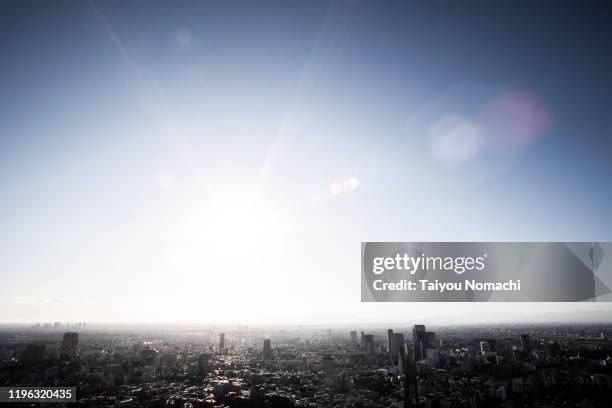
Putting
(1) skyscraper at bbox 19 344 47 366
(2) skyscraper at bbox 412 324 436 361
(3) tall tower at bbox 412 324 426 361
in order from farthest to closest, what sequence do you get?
(2) skyscraper at bbox 412 324 436 361
(3) tall tower at bbox 412 324 426 361
(1) skyscraper at bbox 19 344 47 366

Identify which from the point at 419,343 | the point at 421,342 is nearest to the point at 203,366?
the point at 419,343

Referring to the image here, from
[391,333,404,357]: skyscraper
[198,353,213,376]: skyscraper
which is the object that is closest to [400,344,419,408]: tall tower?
[198,353,213,376]: skyscraper

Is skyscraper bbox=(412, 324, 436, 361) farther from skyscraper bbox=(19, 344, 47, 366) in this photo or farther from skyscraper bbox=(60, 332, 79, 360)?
skyscraper bbox=(60, 332, 79, 360)

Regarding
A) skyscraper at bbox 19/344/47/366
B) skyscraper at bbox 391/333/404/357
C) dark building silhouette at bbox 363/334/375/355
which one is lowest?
dark building silhouette at bbox 363/334/375/355

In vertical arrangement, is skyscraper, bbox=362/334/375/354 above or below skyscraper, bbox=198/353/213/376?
below

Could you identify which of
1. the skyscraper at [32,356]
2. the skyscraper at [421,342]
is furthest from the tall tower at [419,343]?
the skyscraper at [32,356]

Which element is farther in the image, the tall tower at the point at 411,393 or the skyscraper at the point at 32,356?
the skyscraper at the point at 32,356

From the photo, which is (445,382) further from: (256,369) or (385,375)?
(256,369)

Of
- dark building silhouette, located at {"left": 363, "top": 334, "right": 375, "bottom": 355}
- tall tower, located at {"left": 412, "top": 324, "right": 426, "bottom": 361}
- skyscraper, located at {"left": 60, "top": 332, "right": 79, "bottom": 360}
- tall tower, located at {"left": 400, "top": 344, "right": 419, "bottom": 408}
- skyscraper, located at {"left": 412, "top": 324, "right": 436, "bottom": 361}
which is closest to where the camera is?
tall tower, located at {"left": 400, "top": 344, "right": 419, "bottom": 408}

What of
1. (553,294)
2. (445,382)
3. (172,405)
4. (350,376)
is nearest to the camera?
(553,294)

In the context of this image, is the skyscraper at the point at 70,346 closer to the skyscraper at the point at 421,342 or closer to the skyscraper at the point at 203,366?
the skyscraper at the point at 203,366

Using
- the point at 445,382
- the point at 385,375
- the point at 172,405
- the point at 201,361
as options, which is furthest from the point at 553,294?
the point at 201,361
